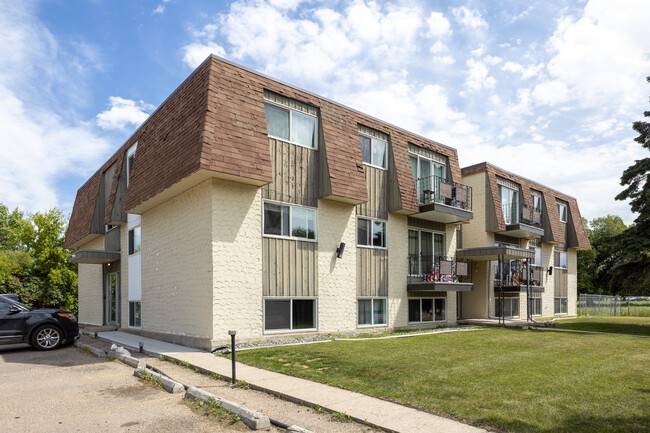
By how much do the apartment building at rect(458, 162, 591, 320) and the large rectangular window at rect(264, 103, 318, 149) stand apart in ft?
31.3

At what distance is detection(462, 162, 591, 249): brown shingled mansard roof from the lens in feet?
72.9

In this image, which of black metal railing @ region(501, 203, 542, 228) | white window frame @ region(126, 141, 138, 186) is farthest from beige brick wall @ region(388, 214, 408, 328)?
white window frame @ region(126, 141, 138, 186)

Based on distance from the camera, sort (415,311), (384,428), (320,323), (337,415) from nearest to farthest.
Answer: (384,428), (337,415), (320,323), (415,311)

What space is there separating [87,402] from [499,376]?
6.78 m

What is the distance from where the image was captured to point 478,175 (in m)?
22.8

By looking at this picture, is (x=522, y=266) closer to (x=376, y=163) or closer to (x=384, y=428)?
(x=376, y=163)

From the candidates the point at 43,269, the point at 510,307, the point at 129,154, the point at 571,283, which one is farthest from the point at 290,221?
the point at 43,269

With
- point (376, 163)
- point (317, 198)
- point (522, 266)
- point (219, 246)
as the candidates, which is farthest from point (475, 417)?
point (522, 266)

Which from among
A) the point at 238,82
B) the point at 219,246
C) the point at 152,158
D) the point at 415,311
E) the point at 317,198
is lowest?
the point at 415,311

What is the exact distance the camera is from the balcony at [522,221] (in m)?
23.2

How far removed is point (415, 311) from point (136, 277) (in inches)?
428

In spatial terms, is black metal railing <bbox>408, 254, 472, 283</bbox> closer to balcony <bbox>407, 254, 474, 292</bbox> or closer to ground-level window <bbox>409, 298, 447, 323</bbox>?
balcony <bbox>407, 254, 474, 292</bbox>

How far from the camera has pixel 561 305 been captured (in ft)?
93.7

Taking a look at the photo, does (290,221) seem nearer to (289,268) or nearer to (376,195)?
(289,268)
